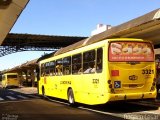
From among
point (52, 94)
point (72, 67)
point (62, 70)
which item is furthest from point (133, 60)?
point (52, 94)

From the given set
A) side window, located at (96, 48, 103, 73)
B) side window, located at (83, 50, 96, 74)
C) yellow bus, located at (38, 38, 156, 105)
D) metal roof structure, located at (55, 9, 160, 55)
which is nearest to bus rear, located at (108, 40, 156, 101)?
yellow bus, located at (38, 38, 156, 105)

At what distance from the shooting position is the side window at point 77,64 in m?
18.4

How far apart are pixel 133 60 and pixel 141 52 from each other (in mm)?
533

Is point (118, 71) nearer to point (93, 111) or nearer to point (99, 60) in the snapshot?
point (99, 60)

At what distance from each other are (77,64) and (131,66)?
3732mm

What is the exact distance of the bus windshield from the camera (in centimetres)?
1564

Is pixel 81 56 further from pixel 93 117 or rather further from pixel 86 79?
pixel 93 117

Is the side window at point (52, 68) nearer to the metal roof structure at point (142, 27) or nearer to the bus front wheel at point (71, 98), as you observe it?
the metal roof structure at point (142, 27)

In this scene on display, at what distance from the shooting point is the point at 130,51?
16.0m

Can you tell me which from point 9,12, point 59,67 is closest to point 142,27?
point 59,67

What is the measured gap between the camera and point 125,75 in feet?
51.0

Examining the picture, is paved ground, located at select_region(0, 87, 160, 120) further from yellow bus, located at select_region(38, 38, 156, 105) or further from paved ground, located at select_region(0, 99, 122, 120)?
yellow bus, located at select_region(38, 38, 156, 105)

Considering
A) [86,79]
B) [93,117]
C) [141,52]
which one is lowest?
[93,117]

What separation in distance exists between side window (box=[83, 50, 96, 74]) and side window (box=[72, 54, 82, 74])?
0.65m
